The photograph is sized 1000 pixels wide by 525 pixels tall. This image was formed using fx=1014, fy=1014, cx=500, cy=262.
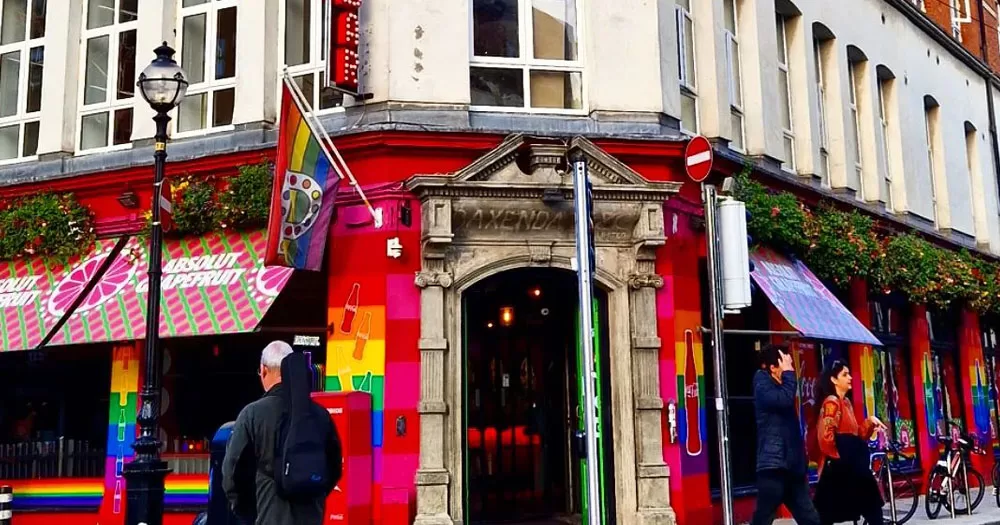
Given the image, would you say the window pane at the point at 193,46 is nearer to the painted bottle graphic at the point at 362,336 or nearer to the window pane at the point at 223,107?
the window pane at the point at 223,107

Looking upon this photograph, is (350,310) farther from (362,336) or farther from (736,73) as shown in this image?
(736,73)

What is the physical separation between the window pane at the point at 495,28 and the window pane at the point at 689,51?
271 centimetres

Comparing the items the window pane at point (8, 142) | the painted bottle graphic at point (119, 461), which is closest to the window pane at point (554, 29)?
the painted bottle graphic at point (119, 461)

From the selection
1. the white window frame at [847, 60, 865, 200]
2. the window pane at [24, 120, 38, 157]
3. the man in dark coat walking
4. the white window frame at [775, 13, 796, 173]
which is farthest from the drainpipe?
the window pane at [24, 120, 38, 157]

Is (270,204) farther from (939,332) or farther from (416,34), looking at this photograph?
(939,332)

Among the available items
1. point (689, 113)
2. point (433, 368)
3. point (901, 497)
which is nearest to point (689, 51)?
point (689, 113)

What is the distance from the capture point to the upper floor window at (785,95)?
644 inches

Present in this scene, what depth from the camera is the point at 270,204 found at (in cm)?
1181

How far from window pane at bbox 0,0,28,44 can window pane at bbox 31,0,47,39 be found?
0.28 metres

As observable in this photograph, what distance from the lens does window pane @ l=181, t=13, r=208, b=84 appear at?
13.5m

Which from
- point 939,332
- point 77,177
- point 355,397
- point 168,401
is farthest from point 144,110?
point 939,332

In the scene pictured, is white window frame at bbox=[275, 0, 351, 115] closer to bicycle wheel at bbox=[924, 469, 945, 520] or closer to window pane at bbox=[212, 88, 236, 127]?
window pane at bbox=[212, 88, 236, 127]

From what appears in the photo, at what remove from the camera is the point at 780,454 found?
952 centimetres

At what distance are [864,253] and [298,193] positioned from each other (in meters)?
9.41
